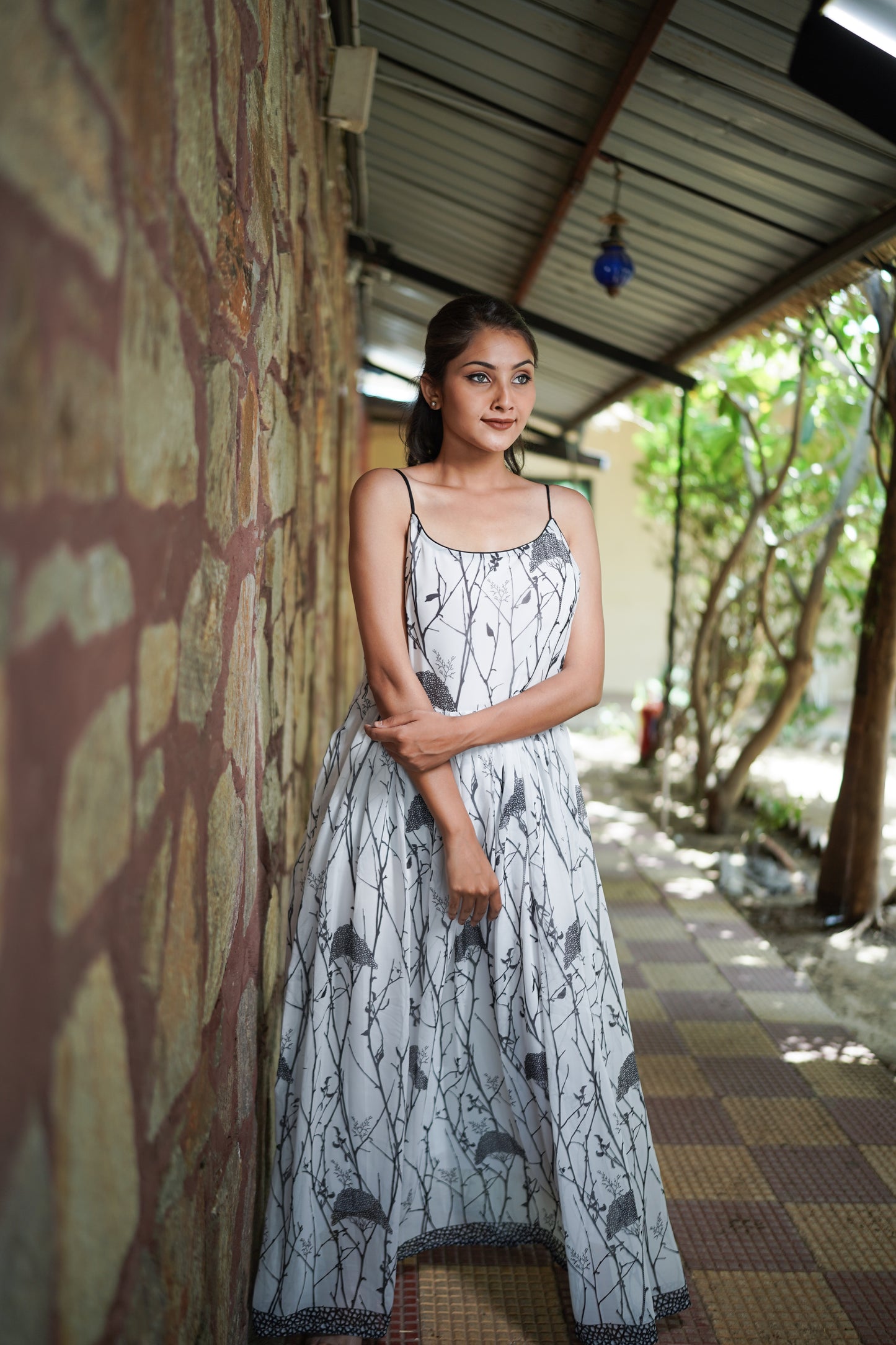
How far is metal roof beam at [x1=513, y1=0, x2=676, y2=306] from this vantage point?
243 cm

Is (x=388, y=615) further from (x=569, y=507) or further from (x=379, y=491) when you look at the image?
(x=569, y=507)

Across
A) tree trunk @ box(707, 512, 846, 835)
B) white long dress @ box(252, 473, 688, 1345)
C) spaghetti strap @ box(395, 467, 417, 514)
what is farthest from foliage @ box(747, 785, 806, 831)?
spaghetti strap @ box(395, 467, 417, 514)

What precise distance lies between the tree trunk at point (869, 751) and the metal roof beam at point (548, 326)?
1460 mm

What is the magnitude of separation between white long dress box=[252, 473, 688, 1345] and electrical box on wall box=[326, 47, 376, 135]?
1783mm

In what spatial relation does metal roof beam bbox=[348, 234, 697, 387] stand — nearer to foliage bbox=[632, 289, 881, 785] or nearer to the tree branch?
foliage bbox=[632, 289, 881, 785]

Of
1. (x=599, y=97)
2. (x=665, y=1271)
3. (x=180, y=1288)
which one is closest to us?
(x=180, y=1288)

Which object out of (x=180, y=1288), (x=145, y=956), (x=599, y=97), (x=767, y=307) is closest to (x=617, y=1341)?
(x=180, y=1288)

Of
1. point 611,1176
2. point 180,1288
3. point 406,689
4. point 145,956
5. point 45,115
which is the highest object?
point 45,115

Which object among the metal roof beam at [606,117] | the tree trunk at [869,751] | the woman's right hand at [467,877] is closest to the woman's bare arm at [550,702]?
the woman's right hand at [467,877]

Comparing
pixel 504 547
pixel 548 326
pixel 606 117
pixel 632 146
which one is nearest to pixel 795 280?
pixel 632 146

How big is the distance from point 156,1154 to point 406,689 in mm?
816

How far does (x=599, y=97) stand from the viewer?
119 inches

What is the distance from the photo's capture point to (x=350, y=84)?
2.82 metres

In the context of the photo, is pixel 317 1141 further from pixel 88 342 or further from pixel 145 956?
pixel 88 342
